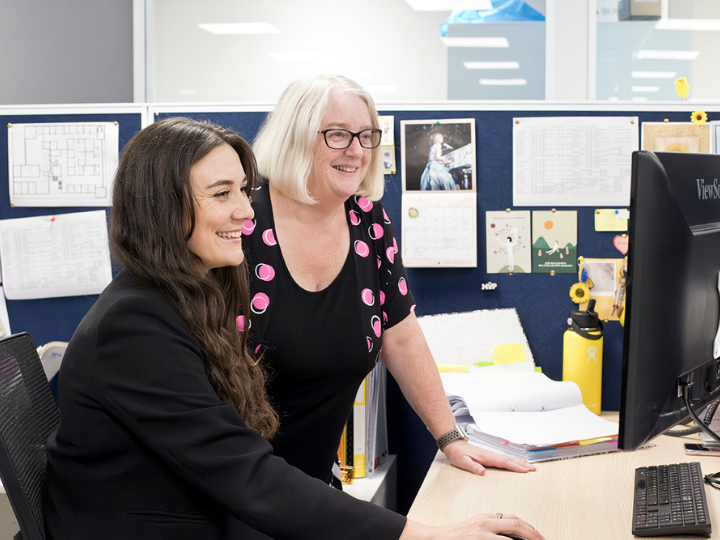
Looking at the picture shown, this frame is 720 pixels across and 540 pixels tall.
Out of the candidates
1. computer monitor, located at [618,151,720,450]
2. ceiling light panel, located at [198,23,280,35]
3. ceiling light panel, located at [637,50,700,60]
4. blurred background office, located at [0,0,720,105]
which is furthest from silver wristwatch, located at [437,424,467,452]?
ceiling light panel, located at [198,23,280,35]

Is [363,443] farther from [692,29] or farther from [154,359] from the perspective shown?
[692,29]

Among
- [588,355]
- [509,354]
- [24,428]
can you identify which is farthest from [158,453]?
[588,355]

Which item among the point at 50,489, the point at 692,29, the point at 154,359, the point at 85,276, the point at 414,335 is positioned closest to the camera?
the point at 154,359

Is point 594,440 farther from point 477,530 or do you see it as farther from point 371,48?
point 371,48

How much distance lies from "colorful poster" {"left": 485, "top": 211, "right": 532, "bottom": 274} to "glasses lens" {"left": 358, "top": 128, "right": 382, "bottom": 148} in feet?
1.63

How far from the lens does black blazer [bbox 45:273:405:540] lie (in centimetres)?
69

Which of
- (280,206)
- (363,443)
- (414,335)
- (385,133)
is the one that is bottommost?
(363,443)

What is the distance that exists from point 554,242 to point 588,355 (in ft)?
0.97

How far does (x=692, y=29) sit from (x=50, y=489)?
258 cm

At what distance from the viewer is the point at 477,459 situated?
1.13m

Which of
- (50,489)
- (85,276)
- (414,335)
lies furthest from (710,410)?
(85,276)

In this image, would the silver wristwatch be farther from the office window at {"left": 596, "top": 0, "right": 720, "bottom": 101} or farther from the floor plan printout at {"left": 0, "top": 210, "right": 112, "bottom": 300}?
the office window at {"left": 596, "top": 0, "right": 720, "bottom": 101}

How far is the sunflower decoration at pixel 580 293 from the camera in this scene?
5.22 feet

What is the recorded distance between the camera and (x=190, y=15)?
2572mm
